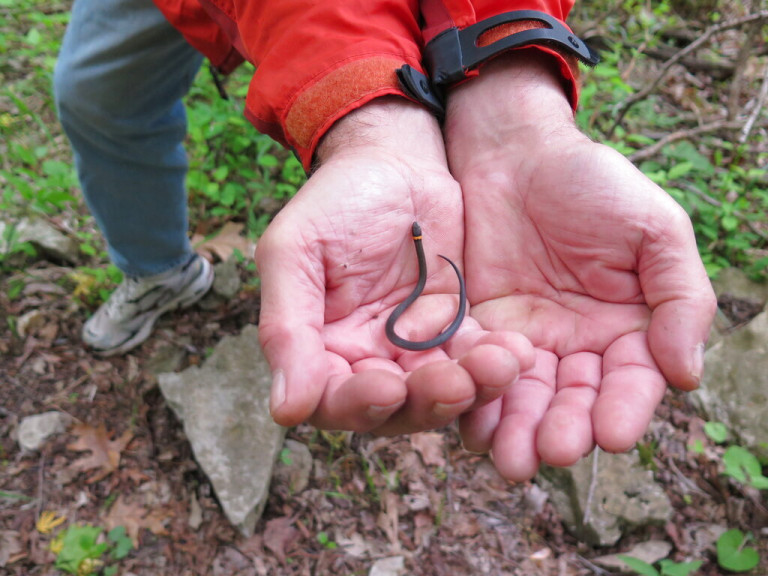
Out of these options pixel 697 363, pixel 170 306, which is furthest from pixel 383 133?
pixel 170 306

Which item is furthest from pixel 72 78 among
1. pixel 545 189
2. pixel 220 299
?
pixel 545 189

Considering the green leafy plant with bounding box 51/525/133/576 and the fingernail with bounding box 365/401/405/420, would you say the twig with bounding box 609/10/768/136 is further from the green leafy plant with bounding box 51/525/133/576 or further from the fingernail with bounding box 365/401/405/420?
the green leafy plant with bounding box 51/525/133/576

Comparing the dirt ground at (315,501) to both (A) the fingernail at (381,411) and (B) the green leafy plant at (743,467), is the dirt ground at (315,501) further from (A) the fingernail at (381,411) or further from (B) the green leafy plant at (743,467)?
(A) the fingernail at (381,411)

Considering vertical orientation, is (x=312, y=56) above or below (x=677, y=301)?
above

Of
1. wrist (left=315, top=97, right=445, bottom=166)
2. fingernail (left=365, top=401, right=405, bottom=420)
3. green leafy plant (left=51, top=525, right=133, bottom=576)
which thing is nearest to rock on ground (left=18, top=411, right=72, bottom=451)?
green leafy plant (left=51, top=525, right=133, bottom=576)

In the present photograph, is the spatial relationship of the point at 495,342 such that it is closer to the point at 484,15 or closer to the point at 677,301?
the point at 677,301

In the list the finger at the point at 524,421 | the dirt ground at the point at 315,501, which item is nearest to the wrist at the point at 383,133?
the finger at the point at 524,421
